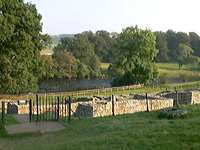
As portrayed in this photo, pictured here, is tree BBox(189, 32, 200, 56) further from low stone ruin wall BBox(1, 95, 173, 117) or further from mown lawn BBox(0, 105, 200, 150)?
mown lawn BBox(0, 105, 200, 150)

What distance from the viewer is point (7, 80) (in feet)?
134

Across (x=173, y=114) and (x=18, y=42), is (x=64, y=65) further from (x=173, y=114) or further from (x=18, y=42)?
(x=173, y=114)

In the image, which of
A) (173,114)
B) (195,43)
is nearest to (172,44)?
(195,43)

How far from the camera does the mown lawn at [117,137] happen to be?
13.3 meters

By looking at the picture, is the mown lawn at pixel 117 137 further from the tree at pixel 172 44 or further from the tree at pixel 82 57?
the tree at pixel 172 44

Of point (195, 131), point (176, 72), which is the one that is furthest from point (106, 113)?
point (176, 72)

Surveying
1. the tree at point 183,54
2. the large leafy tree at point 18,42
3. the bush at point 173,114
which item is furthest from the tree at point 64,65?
the bush at point 173,114

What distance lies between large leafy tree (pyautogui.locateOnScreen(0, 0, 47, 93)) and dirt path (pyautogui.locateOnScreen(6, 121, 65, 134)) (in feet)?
68.2

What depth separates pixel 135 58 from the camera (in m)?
72.3

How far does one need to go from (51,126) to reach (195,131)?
592cm

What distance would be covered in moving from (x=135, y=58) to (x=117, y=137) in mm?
58534

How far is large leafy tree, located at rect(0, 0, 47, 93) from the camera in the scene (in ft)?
129

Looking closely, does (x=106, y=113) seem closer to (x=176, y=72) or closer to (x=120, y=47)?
(x=120, y=47)

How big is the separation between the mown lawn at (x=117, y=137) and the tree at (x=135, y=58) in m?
52.4
